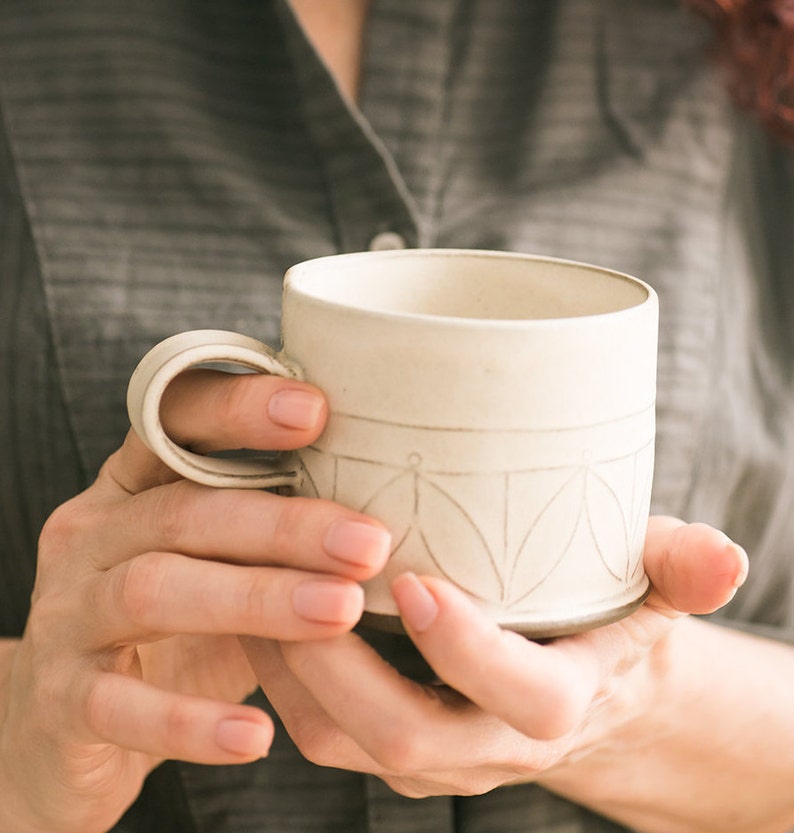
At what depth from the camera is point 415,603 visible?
50 cm

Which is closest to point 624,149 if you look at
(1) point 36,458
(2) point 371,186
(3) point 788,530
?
(2) point 371,186

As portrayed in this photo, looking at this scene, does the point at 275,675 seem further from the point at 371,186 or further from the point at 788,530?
the point at 788,530

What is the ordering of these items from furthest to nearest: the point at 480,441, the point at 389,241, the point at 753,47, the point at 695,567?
1. the point at 753,47
2. the point at 389,241
3. the point at 695,567
4. the point at 480,441

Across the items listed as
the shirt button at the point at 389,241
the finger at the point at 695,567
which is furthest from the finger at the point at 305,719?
the shirt button at the point at 389,241

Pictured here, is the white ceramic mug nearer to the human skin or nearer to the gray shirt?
the human skin

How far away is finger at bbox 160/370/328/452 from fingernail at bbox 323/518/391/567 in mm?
56

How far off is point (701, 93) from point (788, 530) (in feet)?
1.54

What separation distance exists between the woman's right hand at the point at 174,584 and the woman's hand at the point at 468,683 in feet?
0.12

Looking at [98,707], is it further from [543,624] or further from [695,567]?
[695,567]

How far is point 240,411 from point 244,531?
2.7 inches

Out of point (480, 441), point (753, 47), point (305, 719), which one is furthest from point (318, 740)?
point (753, 47)

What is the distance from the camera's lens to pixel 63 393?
2.86 feet

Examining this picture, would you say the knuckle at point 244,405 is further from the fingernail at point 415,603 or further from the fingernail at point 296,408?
the fingernail at point 415,603

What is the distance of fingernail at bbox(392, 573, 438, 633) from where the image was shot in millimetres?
497
